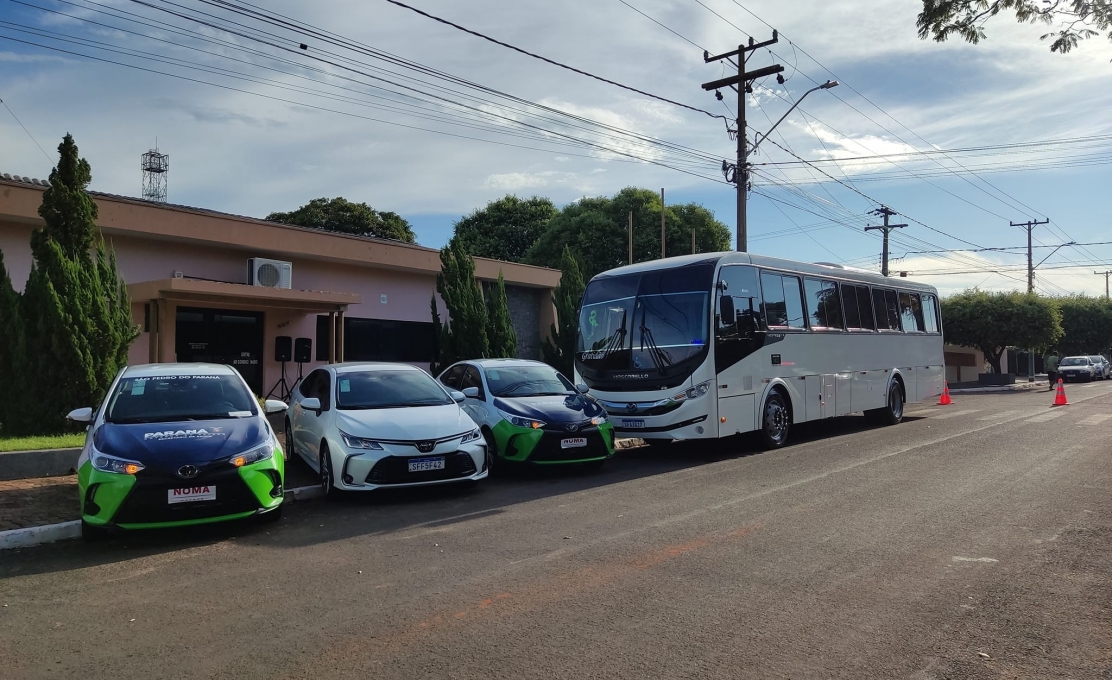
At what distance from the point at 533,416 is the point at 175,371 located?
14.3 ft

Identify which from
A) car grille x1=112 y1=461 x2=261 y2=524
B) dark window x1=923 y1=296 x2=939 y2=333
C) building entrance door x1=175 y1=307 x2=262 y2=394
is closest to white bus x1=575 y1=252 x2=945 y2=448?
dark window x1=923 y1=296 x2=939 y2=333

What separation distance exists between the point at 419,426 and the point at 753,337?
613 cm

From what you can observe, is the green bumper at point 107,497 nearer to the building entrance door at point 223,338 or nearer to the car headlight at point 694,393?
the car headlight at point 694,393

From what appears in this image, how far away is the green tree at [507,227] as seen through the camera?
47500mm

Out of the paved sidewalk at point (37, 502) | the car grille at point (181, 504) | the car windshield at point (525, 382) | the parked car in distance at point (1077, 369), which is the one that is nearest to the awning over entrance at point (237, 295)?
the paved sidewalk at point (37, 502)

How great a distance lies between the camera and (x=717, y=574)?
557cm

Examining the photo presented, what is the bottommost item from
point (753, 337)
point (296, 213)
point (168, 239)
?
point (753, 337)

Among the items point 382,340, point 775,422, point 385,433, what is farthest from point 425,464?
point 382,340

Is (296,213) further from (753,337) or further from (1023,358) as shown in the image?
(1023,358)

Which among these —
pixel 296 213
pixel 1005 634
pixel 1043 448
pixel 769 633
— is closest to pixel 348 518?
pixel 769 633

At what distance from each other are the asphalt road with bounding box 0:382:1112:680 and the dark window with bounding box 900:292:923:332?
9.21 meters

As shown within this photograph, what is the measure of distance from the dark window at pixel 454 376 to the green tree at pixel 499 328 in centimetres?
606

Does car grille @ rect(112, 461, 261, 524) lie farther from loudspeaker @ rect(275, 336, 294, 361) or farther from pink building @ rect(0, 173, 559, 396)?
loudspeaker @ rect(275, 336, 294, 361)

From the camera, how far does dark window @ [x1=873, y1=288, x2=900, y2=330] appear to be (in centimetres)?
1681
